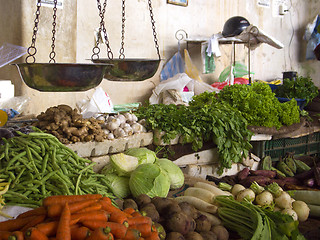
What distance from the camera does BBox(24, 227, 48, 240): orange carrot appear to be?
5.08 feet

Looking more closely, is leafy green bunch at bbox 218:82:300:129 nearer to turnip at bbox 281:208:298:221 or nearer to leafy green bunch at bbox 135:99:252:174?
leafy green bunch at bbox 135:99:252:174

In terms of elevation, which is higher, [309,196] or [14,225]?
[14,225]

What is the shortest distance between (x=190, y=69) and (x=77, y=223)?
5725mm

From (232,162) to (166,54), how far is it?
3717 mm

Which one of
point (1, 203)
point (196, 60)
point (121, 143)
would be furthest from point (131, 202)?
point (196, 60)

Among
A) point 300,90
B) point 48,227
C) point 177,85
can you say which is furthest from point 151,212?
point 177,85

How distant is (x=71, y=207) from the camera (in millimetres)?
1794

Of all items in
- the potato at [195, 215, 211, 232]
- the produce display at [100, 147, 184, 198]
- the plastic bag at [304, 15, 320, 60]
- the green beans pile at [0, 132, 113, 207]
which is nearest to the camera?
the green beans pile at [0, 132, 113, 207]

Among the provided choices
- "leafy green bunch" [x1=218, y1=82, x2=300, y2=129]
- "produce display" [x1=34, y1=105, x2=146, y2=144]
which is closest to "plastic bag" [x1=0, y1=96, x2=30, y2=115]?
"produce display" [x1=34, y1=105, x2=146, y2=144]

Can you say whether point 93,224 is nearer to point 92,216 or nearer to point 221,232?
point 92,216

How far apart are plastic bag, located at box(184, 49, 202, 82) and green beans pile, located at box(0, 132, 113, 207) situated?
15.9 feet

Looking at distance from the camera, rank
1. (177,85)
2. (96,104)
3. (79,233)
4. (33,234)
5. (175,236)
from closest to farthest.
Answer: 1. (33,234)
2. (79,233)
3. (175,236)
4. (96,104)
5. (177,85)

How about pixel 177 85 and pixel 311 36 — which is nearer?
pixel 177 85

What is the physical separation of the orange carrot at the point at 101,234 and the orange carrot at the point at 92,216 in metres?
0.12
